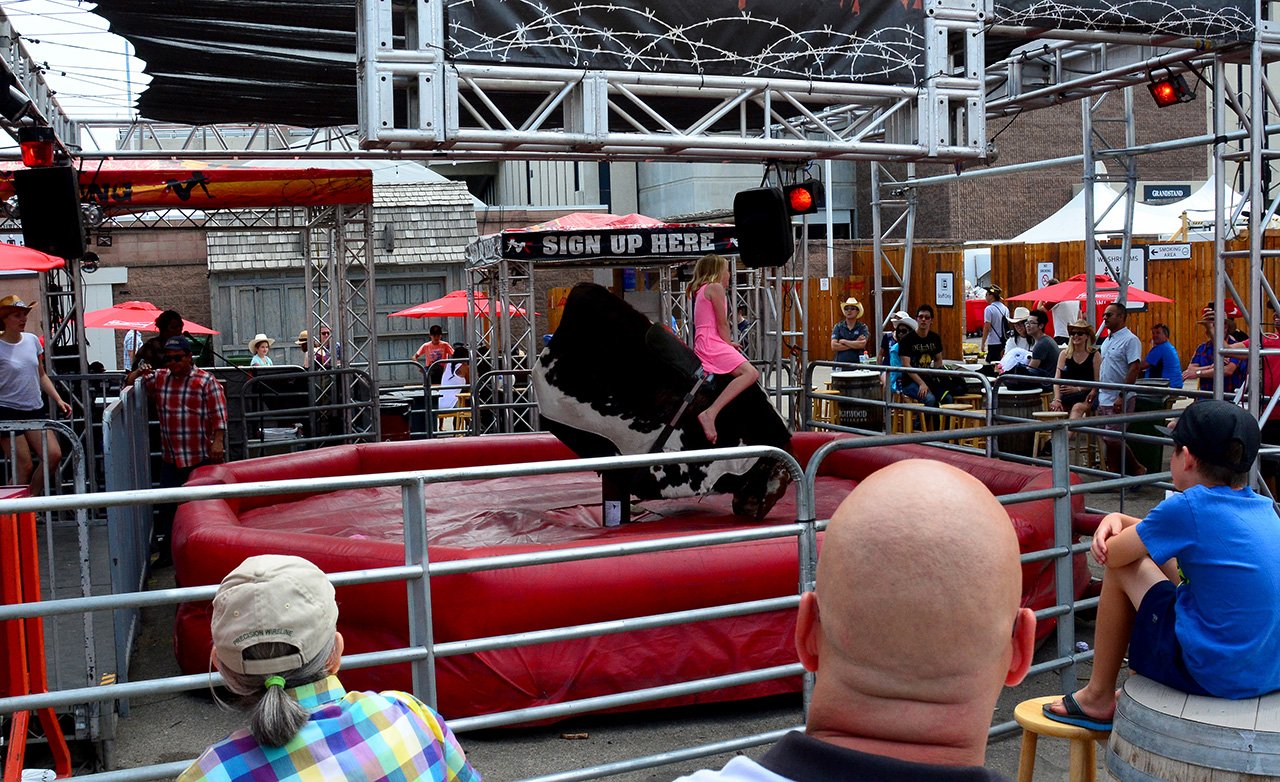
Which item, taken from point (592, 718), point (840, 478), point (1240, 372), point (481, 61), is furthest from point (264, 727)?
point (1240, 372)

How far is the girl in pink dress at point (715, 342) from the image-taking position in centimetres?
732

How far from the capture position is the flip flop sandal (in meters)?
3.68

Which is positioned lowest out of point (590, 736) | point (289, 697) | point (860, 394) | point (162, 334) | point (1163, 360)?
point (590, 736)

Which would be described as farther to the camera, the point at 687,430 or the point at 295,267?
the point at 295,267

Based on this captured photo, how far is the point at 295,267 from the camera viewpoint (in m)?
25.8

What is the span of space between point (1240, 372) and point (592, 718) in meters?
8.04

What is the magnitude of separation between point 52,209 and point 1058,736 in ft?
28.4

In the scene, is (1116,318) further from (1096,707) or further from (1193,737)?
(1193,737)

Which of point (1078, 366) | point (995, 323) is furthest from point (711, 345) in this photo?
point (995, 323)

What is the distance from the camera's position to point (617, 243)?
1627cm

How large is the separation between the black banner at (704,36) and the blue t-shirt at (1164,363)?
5.68 metres

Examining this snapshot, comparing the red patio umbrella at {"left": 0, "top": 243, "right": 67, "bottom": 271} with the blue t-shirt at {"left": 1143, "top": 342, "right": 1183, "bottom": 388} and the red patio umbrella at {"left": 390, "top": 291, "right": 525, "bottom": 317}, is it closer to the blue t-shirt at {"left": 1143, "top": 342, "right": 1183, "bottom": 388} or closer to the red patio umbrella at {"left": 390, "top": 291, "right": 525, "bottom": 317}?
the red patio umbrella at {"left": 390, "top": 291, "right": 525, "bottom": 317}

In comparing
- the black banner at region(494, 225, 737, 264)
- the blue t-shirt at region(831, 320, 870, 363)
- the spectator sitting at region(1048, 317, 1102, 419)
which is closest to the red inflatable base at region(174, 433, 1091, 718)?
the spectator sitting at region(1048, 317, 1102, 419)

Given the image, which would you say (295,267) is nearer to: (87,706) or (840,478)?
(840,478)
